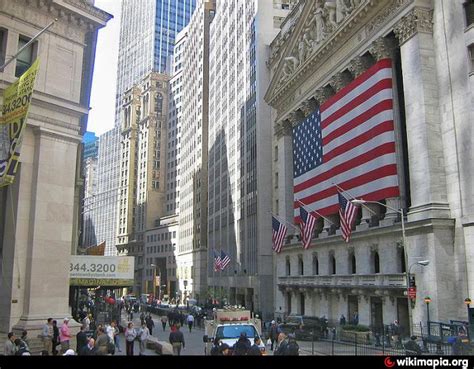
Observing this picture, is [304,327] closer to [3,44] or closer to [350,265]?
[350,265]

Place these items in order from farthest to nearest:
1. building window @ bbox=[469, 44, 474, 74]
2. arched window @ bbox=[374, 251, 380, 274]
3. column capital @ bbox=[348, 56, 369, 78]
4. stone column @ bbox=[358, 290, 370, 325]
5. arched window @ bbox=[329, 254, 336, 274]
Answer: arched window @ bbox=[329, 254, 336, 274]
column capital @ bbox=[348, 56, 369, 78]
arched window @ bbox=[374, 251, 380, 274]
stone column @ bbox=[358, 290, 370, 325]
building window @ bbox=[469, 44, 474, 74]

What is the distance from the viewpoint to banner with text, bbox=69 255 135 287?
2956 centimetres

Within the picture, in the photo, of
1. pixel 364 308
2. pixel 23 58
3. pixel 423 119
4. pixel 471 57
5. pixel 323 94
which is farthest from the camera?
pixel 323 94

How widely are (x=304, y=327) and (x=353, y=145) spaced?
14798 mm

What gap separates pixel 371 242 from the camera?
123ft

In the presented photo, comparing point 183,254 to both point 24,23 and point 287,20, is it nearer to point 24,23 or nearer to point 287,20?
point 287,20

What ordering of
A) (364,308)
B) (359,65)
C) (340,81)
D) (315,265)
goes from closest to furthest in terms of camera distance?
(364,308)
(359,65)
(340,81)
(315,265)

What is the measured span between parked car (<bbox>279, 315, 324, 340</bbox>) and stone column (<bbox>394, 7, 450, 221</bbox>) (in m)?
10.3

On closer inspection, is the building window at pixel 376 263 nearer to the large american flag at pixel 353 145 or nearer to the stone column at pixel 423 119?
the large american flag at pixel 353 145

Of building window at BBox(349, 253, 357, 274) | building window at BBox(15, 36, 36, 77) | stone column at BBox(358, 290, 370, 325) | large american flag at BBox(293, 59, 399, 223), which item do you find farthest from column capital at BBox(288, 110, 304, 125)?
building window at BBox(15, 36, 36, 77)

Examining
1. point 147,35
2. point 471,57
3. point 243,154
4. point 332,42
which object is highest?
point 147,35

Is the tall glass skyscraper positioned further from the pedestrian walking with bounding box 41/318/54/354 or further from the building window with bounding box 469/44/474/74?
the pedestrian walking with bounding box 41/318/54/354
